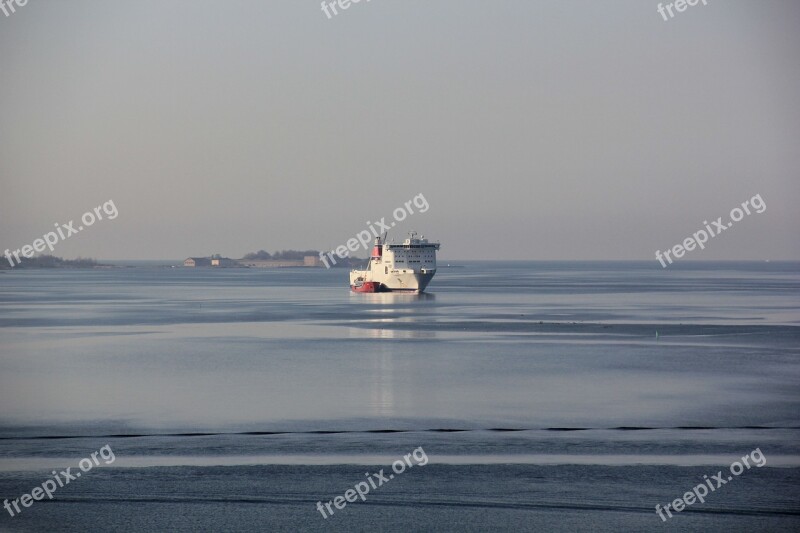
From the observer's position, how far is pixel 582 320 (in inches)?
2827

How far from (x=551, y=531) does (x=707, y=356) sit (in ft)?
104

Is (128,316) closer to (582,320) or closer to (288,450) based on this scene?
(582,320)

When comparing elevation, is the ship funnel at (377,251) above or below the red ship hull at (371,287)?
above

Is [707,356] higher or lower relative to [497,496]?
lower

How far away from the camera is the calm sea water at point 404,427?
683 inches

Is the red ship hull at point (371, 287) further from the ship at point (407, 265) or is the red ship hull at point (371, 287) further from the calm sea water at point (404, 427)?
the calm sea water at point (404, 427)

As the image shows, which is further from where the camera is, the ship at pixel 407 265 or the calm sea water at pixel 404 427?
the ship at pixel 407 265

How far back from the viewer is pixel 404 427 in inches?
1035

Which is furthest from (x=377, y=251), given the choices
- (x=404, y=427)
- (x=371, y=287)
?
(x=404, y=427)

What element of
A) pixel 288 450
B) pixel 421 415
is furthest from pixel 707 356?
pixel 288 450

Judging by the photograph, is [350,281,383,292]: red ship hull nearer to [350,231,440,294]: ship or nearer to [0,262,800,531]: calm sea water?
[350,231,440,294]: ship

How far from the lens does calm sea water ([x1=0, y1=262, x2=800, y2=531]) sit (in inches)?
683

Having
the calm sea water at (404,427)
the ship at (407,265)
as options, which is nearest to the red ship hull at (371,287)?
the ship at (407,265)

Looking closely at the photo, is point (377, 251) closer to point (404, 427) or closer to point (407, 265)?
point (407, 265)
